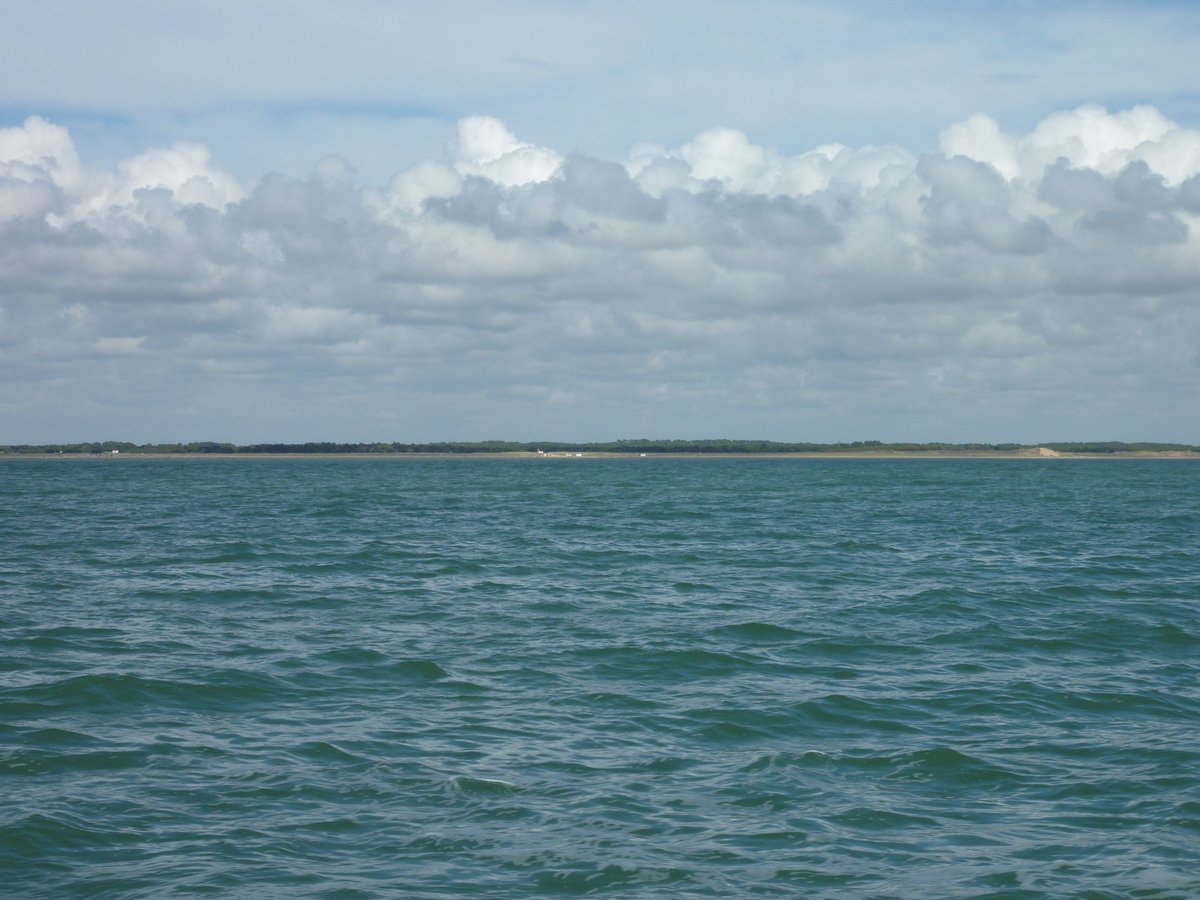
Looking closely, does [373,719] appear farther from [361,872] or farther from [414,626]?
[414,626]

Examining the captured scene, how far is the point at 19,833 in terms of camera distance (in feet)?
46.2

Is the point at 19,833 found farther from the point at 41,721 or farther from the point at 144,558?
the point at 144,558

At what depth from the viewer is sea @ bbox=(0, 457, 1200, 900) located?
13.3 meters

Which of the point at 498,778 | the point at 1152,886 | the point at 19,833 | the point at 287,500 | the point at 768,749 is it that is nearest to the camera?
the point at 1152,886

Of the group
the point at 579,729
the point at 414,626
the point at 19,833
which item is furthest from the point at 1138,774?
the point at 414,626

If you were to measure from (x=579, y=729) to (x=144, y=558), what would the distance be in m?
33.0

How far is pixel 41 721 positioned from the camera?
19.4 metres

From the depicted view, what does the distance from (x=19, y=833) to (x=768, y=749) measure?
11186mm

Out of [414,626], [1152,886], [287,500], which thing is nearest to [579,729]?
[1152,886]

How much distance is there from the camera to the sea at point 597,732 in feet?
43.8

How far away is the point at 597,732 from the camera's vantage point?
62.7 feet

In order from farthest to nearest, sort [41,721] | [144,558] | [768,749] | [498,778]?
[144,558], [41,721], [768,749], [498,778]

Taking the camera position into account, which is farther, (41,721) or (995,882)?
(41,721)

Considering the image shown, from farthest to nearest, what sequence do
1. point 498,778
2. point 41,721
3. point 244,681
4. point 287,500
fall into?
1. point 287,500
2. point 244,681
3. point 41,721
4. point 498,778
